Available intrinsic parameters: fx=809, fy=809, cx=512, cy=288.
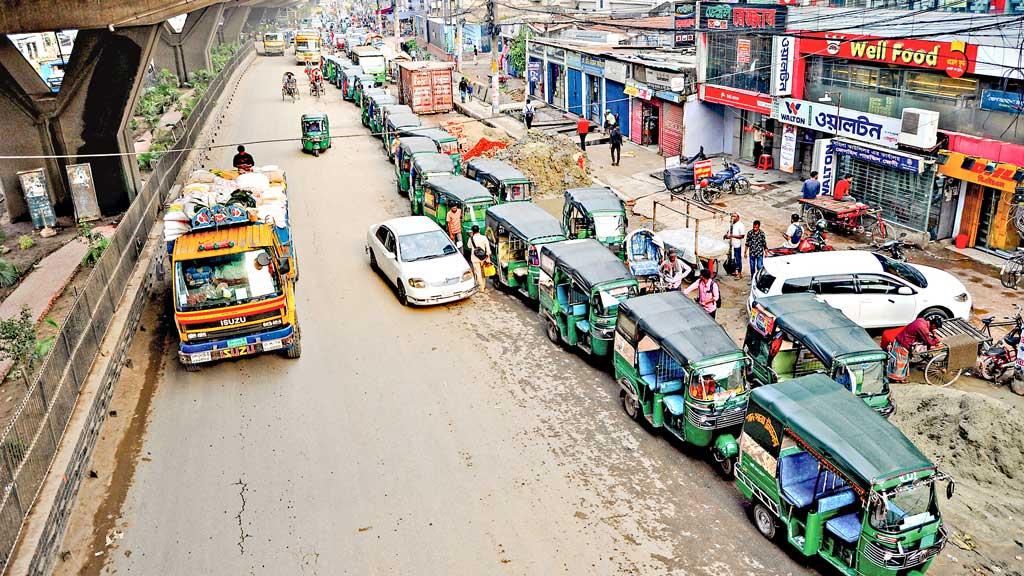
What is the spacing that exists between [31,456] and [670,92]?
2549 centimetres

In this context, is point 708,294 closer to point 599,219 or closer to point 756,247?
point 756,247

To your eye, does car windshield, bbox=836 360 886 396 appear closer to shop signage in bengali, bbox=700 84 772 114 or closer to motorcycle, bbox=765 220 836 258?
motorcycle, bbox=765 220 836 258

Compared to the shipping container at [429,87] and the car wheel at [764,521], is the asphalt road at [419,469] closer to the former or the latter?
the car wheel at [764,521]

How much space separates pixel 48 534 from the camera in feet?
32.7

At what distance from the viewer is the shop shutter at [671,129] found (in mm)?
31062

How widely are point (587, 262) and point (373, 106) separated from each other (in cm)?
2634

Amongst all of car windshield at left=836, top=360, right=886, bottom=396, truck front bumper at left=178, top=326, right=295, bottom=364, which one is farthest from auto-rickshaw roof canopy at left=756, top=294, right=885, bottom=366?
truck front bumper at left=178, top=326, right=295, bottom=364

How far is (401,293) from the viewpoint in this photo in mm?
18406

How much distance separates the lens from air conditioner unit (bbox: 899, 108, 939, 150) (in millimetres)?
20625

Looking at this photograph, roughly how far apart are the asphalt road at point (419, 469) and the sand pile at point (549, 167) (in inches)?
396

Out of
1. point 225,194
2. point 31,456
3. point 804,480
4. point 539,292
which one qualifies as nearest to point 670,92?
point 539,292

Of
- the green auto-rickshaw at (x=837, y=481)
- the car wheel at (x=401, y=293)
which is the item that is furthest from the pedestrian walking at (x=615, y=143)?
the green auto-rickshaw at (x=837, y=481)

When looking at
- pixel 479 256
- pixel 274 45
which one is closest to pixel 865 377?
pixel 479 256

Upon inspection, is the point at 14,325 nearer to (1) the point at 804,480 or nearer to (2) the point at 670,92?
(1) the point at 804,480
